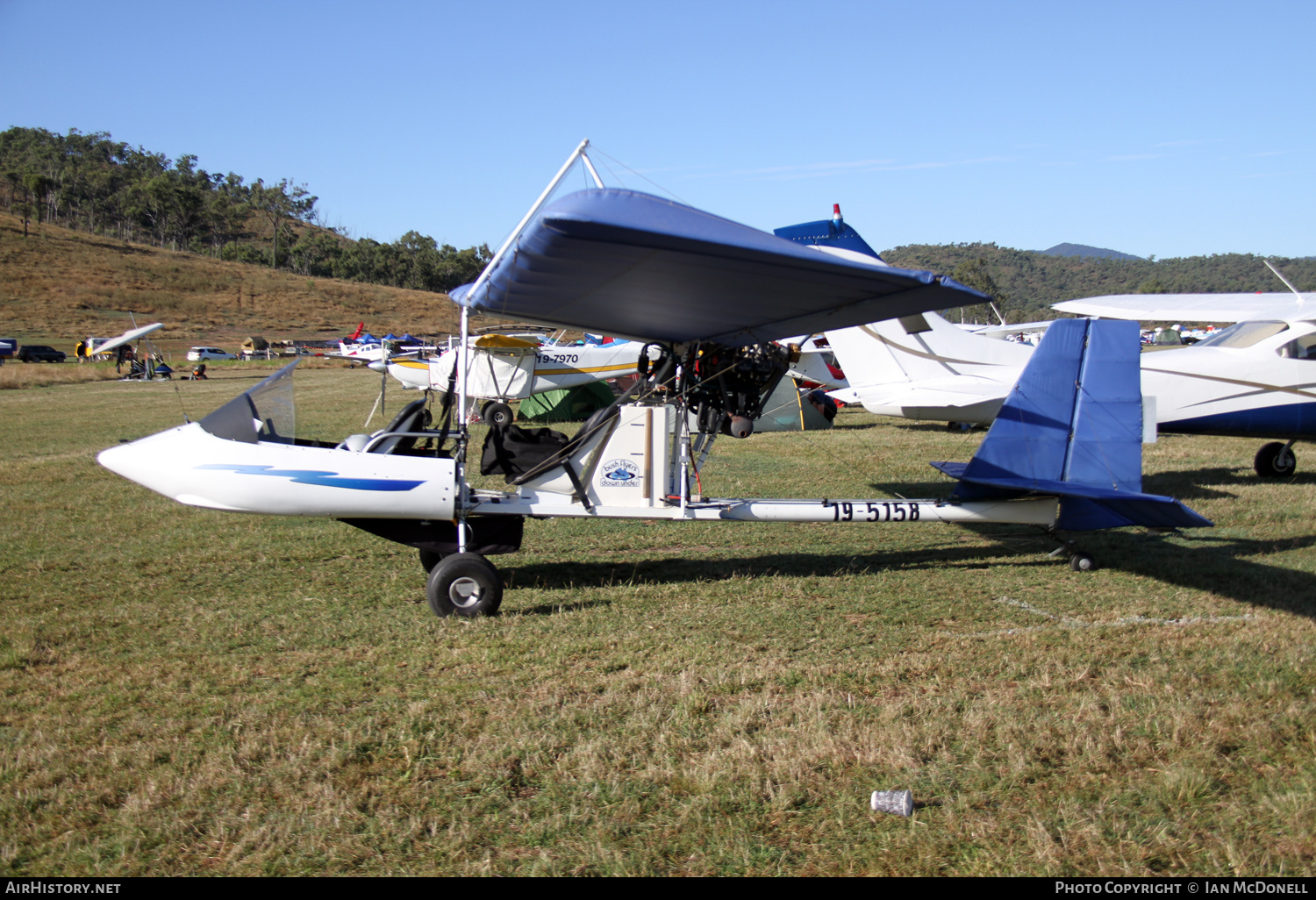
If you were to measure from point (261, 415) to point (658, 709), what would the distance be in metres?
3.63

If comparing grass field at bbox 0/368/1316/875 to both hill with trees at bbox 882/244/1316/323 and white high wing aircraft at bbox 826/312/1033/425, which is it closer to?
white high wing aircraft at bbox 826/312/1033/425

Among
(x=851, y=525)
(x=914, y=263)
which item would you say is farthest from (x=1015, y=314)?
(x=851, y=525)

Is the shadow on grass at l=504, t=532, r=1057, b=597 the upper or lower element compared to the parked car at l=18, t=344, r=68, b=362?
lower

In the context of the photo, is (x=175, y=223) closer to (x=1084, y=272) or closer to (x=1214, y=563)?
(x=1214, y=563)

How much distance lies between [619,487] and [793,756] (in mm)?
2863

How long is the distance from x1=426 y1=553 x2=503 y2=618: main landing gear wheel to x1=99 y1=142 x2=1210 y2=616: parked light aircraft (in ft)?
0.04

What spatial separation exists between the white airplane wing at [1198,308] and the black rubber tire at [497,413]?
863 cm

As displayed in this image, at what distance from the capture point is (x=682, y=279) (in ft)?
15.4

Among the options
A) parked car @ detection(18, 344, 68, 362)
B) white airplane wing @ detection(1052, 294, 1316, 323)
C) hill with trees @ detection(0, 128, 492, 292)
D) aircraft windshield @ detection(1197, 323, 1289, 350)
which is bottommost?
aircraft windshield @ detection(1197, 323, 1289, 350)

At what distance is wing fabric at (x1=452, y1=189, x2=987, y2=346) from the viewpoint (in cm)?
394

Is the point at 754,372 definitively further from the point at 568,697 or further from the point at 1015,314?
the point at 1015,314

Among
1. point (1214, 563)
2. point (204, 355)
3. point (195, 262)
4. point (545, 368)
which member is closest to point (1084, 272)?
point (195, 262)

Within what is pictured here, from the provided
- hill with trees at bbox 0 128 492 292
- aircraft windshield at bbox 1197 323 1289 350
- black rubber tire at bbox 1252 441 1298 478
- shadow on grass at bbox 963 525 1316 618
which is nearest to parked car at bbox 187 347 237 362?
hill with trees at bbox 0 128 492 292
